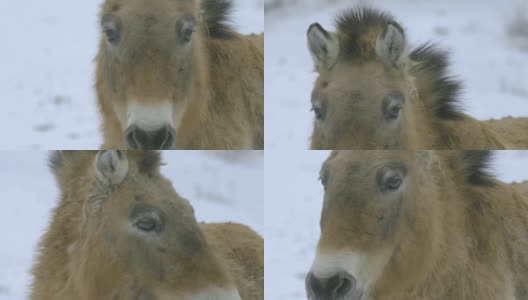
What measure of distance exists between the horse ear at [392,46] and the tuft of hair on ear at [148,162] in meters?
1.57

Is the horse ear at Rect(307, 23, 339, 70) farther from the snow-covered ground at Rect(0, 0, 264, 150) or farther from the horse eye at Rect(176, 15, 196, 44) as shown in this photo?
the snow-covered ground at Rect(0, 0, 264, 150)

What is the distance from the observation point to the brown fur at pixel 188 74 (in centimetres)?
525

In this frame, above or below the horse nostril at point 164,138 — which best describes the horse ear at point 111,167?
below

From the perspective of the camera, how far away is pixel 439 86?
18.2 ft

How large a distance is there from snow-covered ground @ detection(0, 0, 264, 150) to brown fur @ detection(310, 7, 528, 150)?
375cm

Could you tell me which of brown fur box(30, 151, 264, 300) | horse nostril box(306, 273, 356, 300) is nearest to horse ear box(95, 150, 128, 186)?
brown fur box(30, 151, 264, 300)

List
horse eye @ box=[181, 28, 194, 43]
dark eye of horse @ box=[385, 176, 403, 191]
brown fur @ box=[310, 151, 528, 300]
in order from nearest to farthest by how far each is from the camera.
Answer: brown fur @ box=[310, 151, 528, 300] < dark eye of horse @ box=[385, 176, 403, 191] < horse eye @ box=[181, 28, 194, 43]

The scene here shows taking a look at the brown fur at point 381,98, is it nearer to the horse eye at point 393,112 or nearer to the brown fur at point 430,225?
the horse eye at point 393,112

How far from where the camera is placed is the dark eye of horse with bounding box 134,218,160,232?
4.54 meters

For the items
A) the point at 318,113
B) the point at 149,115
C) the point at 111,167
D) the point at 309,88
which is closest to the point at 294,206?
the point at 309,88

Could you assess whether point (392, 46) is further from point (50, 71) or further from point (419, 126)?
point (50, 71)

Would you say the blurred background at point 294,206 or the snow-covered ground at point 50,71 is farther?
the snow-covered ground at point 50,71

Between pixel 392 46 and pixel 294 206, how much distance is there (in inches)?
180

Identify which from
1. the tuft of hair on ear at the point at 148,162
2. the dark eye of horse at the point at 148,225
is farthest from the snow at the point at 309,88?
the dark eye of horse at the point at 148,225
